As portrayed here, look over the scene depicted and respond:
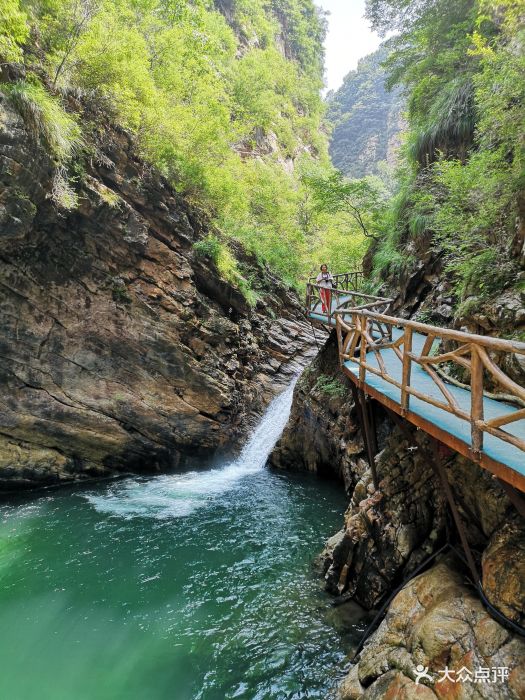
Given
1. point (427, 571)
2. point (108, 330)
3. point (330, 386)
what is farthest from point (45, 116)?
point (427, 571)

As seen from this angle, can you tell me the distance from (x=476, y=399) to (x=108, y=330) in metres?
11.5

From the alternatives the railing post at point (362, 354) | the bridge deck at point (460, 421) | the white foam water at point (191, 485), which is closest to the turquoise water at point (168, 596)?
the white foam water at point (191, 485)

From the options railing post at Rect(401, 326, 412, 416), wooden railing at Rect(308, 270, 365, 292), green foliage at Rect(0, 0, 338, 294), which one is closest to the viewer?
railing post at Rect(401, 326, 412, 416)

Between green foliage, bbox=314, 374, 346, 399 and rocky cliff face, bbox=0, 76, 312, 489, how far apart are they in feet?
11.6

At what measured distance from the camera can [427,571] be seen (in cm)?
505

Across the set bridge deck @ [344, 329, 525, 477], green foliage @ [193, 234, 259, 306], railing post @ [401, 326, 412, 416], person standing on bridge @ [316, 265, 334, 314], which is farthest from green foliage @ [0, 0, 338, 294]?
railing post @ [401, 326, 412, 416]

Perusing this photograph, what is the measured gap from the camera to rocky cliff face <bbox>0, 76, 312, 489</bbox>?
1159 centimetres

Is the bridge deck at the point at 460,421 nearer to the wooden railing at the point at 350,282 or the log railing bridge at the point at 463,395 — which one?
the log railing bridge at the point at 463,395

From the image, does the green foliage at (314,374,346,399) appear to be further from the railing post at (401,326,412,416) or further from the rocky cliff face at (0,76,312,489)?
the railing post at (401,326,412,416)

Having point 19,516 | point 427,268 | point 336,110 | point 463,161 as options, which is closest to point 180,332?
point 19,516

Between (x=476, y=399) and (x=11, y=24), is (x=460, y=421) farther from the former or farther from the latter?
(x=11, y=24)

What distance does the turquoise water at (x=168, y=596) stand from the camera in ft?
17.8

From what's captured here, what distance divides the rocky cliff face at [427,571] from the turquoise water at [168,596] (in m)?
0.94

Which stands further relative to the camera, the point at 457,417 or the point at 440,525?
the point at 440,525
